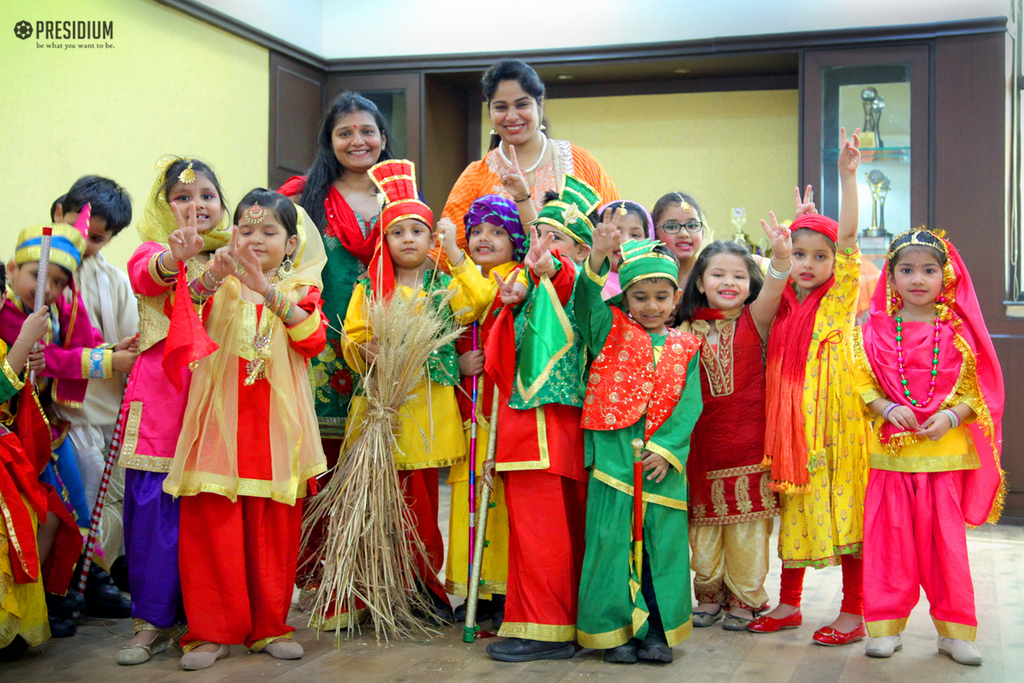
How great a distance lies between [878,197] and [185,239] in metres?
4.22

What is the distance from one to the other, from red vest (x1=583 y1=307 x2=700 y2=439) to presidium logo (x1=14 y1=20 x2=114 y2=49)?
3257mm

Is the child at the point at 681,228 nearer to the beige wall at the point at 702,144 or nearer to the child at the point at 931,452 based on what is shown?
the child at the point at 931,452

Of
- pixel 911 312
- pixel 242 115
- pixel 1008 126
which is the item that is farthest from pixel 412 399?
pixel 1008 126

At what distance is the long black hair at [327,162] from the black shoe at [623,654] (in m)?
1.72

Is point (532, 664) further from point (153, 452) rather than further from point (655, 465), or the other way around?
point (153, 452)

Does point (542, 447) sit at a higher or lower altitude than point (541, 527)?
higher

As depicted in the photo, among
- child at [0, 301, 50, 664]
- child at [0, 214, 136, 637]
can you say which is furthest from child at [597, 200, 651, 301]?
child at [0, 301, 50, 664]

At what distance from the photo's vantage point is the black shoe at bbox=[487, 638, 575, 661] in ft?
8.57

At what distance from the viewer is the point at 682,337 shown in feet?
9.01

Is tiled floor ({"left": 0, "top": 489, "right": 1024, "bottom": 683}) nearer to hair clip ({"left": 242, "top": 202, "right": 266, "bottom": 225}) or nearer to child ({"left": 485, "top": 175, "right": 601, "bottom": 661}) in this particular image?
child ({"left": 485, "top": 175, "right": 601, "bottom": 661})

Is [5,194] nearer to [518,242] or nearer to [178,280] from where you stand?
[178,280]

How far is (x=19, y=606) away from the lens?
2.60 m

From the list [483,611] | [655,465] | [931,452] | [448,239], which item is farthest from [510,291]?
[931,452]

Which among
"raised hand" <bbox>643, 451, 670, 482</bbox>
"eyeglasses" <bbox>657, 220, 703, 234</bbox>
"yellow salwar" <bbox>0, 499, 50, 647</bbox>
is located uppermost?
"eyeglasses" <bbox>657, 220, 703, 234</bbox>
